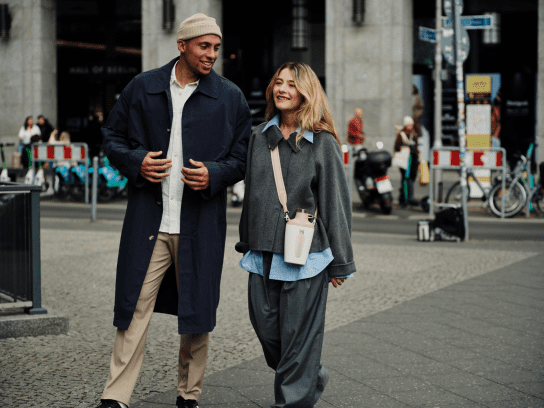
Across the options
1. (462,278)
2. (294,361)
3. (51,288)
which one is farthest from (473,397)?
(51,288)

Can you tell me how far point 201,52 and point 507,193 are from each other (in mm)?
11472

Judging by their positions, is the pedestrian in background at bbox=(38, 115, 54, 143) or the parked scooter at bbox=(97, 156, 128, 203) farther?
the pedestrian in background at bbox=(38, 115, 54, 143)

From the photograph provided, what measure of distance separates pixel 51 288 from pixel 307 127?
14.4 feet

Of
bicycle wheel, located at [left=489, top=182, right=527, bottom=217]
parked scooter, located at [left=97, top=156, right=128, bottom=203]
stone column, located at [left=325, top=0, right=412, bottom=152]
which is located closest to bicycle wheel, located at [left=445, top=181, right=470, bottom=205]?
bicycle wheel, located at [left=489, top=182, right=527, bottom=217]

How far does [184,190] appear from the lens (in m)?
3.79

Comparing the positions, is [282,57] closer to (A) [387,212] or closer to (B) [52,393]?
(A) [387,212]

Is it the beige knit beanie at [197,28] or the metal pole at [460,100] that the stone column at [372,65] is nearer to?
the metal pole at [460,100]

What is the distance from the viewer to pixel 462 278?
26.1 ft

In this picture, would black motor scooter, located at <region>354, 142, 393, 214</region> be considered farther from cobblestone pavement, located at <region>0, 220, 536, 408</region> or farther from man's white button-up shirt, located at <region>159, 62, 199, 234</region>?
man's white button-up shirt, located at <region>159, 62, 199, 234</region>

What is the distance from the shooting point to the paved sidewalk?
14.0ft

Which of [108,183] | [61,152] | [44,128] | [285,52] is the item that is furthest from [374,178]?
[285,52]

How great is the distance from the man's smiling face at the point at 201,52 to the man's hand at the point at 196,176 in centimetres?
44

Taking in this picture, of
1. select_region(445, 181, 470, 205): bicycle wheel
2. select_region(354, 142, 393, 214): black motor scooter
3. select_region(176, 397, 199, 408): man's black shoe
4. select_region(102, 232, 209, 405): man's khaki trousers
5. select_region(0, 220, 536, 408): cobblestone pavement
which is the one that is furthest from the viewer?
select_region(354, 142, 393, 214): black motor scooter

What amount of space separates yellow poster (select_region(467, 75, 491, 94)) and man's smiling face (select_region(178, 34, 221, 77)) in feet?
66.4
